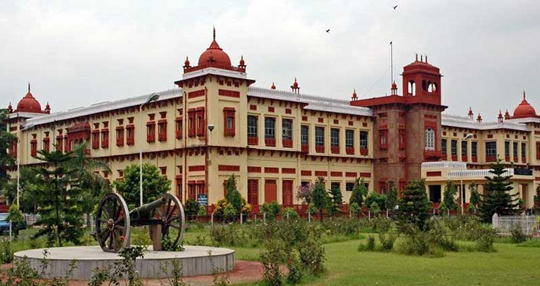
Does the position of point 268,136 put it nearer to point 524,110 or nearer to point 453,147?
→ point 453,147

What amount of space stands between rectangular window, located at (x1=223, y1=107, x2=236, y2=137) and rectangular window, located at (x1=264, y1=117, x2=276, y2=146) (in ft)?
10.5

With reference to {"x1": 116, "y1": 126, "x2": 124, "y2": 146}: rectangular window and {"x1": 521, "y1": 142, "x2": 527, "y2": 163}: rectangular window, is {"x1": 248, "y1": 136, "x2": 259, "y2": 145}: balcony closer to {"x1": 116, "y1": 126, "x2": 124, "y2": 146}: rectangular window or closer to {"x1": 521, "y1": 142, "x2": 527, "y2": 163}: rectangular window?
{"x1": 116, "y1": 126, "x2": 124, "y2": 146}: rectangular window

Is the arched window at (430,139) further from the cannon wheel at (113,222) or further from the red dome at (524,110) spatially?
the cannon wheel at (113,222)

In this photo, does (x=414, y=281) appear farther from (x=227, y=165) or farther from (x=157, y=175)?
(x=227, y=165)

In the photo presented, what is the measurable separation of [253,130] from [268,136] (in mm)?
1277

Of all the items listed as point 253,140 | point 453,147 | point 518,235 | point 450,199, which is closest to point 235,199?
point 253,140

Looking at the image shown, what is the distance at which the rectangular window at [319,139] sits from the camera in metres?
51.5

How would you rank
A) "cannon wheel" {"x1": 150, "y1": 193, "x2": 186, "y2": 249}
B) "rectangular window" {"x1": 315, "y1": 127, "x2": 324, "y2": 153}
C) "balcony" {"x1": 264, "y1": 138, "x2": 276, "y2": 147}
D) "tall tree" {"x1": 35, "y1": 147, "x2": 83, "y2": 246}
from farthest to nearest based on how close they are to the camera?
"rectangular window" {"x1": 315, "y1": 127, "x2": 324, "y2": 153}, "balcony" {"x1": 264, "y1": 138, "x2": 276, "y2": 147}, "tall tree" {"x1": 35, "y1": 147, "x2": 83, "y2": 246}, "cannon wheel" {"x1": 150, "y1": 193, "x2": 186, "y2": 249}

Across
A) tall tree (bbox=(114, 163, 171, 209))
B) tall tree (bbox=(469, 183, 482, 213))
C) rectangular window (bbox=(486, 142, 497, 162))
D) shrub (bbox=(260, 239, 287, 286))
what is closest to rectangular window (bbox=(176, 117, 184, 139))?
tall tree (bbox=(114, 163, 171, 209))

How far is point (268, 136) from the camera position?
4681 cm

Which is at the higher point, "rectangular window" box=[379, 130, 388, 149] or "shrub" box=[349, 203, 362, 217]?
"rectangular window" box=[379, 130, 388, 149]

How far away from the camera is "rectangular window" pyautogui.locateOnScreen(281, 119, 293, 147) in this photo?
47906 millimetres

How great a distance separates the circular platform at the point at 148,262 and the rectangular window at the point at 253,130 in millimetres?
27472

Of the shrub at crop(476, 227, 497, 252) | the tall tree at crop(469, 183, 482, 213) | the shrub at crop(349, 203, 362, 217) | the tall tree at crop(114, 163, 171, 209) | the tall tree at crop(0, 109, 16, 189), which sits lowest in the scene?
the shrub at crop(476, 227, 497, 252)
